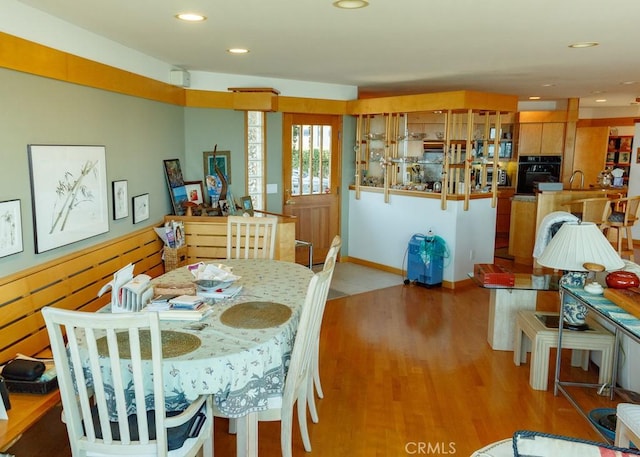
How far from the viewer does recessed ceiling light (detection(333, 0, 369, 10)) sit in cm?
270

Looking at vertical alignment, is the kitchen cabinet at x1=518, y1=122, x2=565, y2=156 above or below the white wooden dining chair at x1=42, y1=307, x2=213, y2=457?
above

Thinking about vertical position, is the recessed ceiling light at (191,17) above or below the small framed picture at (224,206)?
above

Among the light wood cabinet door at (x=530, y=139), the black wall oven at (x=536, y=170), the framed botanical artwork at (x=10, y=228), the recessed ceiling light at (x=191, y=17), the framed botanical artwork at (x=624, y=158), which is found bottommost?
the framed botanical artwork at (x=10, y=228)

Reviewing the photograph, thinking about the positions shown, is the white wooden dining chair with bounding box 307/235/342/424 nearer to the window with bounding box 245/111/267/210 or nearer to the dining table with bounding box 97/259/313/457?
the dining table with bounding box 97/259/313/457

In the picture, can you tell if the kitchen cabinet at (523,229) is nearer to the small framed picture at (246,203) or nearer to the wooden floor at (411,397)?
the wooden floor at (411,397)

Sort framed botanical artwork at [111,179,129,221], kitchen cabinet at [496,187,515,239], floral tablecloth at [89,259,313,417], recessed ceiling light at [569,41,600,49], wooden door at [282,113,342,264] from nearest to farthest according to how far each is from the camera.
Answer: floral tablecloth at [89,259,313,417] → recessed ceiling light at [569,41,600,49] → framed botanical artwork at [111,179,129,221] → wooden door at [282,113,342,264] → kitchen cabinet at [496,187,515,239]

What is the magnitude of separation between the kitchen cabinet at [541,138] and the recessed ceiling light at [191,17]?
7200 mm

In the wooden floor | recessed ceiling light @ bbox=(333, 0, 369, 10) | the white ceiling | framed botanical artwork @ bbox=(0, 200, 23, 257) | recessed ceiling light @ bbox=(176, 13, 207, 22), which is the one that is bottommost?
the wooden floor

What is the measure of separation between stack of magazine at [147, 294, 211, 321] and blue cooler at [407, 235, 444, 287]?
3.73m

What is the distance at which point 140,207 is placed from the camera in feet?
14.7

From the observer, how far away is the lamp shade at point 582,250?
3.14 metres

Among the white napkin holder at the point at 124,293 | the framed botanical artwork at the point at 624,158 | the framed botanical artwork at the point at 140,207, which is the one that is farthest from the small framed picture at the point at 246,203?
the framed botanical artwork at the point at 624,158

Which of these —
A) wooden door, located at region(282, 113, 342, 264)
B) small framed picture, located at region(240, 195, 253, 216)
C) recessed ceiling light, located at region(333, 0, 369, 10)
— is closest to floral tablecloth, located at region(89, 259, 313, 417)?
recessed ceiling light, located at region(333, 0, 369, 10)

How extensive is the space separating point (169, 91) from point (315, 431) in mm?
3675
